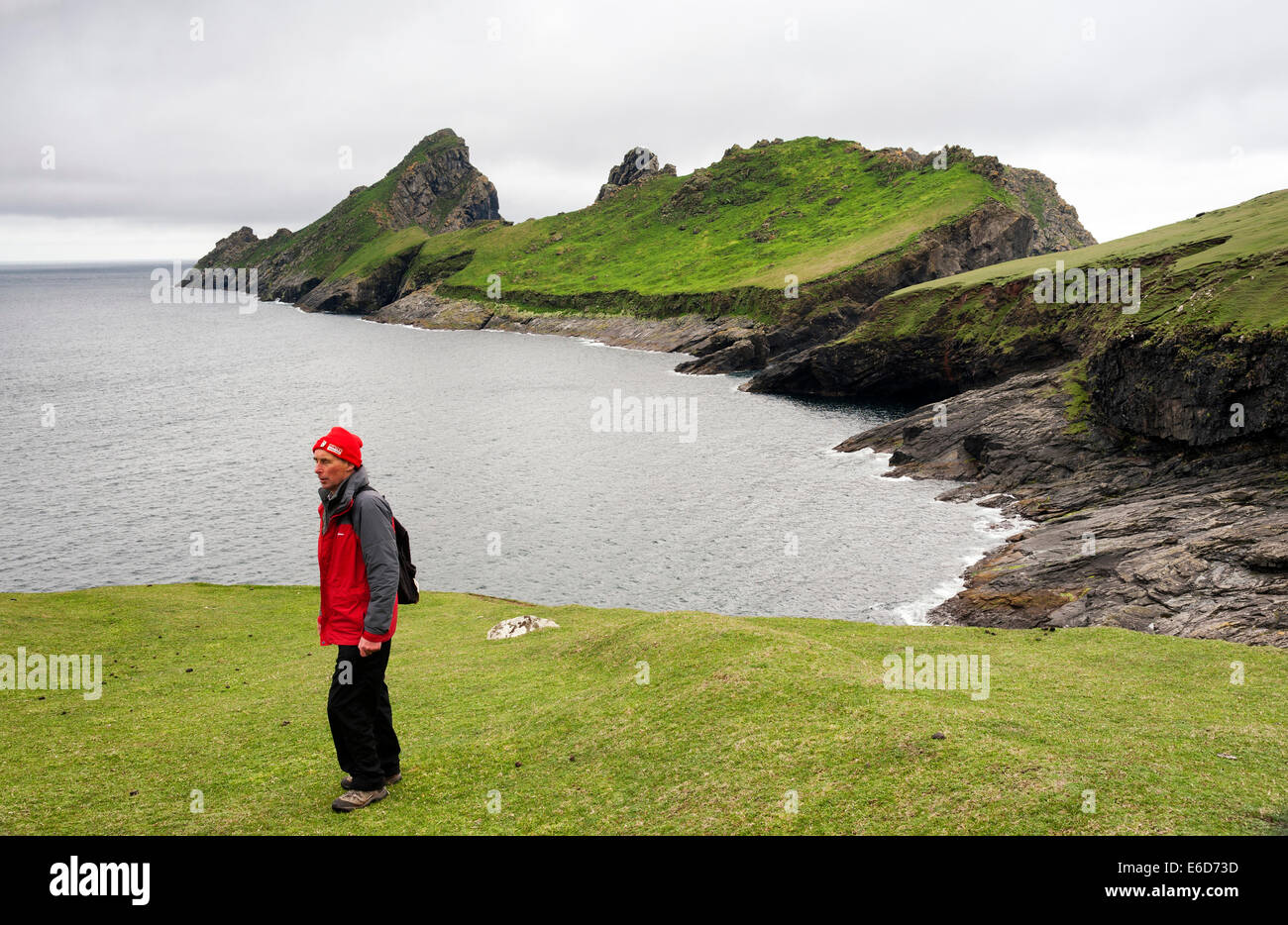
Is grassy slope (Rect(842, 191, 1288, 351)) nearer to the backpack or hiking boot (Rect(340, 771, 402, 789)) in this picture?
the backpack

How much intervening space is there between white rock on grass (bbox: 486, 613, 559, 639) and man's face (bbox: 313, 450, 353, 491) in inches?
822

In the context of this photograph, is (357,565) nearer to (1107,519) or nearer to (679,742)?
(679,742)

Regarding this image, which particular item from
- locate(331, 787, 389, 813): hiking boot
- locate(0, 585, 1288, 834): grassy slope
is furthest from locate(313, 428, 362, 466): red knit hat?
locate(0, 585, 1288, 834): grassy slope

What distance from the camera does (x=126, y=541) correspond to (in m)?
64.9

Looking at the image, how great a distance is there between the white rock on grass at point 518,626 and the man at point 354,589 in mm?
19447

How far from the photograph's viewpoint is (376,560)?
487 inches

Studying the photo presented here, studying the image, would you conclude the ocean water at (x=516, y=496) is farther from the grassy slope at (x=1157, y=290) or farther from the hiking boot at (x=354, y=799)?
the hiking boot at (x=354, y=799)

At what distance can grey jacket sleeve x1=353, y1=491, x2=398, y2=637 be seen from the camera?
40.4ft

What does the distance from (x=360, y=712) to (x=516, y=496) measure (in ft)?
217

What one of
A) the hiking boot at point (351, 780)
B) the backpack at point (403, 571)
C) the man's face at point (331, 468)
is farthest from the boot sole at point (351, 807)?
the man's face at point (331, 468)

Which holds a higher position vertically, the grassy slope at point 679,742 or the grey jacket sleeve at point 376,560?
the grey jacket sleeve at point 376,560

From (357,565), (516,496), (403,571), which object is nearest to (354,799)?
(403,571)

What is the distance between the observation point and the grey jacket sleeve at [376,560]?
12.3 metres
